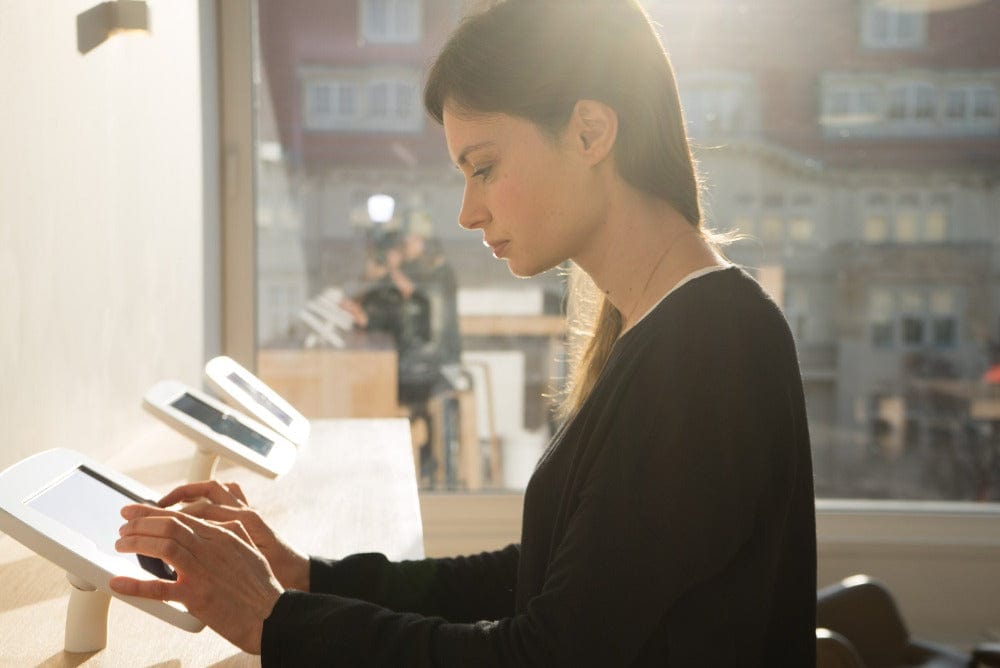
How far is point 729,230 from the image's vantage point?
3430 mm

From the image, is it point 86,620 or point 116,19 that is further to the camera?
point 116,19

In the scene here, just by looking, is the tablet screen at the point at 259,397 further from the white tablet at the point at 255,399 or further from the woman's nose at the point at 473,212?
the woman's nose at the point at 473,212

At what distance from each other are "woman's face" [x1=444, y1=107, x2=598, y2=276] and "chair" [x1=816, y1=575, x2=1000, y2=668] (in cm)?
134

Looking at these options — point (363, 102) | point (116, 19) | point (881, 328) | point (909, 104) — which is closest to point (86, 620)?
point (116, 19)

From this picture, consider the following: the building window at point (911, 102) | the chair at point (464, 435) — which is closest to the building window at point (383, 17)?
the chair at point (464, 435)

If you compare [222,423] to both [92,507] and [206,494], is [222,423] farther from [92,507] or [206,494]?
[92,507]

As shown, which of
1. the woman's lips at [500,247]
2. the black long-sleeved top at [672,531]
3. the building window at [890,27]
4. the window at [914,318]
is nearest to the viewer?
the black long-sleeved top at [672,531]

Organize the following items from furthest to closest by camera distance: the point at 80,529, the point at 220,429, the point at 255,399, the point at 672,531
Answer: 1. the point at 255,399
2. the point at 220,429
3. the point at 80,529
4. the point at 672,531

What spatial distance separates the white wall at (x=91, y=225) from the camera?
166 cm

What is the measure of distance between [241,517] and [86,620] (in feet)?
0.63

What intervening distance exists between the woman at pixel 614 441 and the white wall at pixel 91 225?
0.67 meters

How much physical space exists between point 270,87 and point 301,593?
8.66 ft

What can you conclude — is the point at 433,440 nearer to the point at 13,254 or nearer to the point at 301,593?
the point at 13,254

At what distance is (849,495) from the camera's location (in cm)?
347
